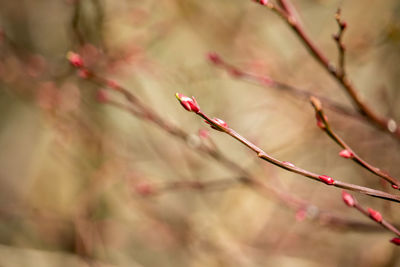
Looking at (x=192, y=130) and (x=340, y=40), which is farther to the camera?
(x=192, y=130)

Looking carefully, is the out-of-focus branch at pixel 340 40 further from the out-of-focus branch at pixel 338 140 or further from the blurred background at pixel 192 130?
the blurred background at pixel 192 130

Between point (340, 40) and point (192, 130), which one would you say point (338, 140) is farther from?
point (192, 130)

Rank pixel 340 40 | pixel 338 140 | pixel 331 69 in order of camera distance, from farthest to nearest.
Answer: pixel 331 69, pixel 340 40, pixel 338 140

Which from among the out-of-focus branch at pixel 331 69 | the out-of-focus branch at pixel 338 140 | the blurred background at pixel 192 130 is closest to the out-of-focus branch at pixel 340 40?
the out-of-focus branch at pixel 331 69

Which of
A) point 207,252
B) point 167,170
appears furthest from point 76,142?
point 207,252

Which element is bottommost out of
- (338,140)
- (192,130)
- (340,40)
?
(338,140)

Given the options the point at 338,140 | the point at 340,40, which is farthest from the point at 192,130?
the point at 338,140

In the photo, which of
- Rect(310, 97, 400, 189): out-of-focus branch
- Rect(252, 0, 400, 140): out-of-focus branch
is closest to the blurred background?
Rect(252, 0, 400, 140): out-of-focus branch
